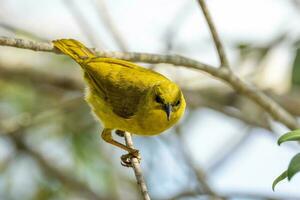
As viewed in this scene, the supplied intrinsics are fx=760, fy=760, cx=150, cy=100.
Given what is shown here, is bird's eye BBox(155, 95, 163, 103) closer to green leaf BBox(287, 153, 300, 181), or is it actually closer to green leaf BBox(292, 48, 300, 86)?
green leaf BBox(292, 48, 300, 86)

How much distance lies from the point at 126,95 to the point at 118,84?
0.09m

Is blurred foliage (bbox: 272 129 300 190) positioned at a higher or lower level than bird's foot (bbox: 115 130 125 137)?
lower

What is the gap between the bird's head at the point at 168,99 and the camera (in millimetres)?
4703

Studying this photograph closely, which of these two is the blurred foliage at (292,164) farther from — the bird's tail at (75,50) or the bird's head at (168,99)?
the bird's tail at (75,50)

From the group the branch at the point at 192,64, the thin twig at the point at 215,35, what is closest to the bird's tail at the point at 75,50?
the branch at the point at 192,64

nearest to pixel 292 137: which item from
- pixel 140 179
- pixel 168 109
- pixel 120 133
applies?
pixel 140 179

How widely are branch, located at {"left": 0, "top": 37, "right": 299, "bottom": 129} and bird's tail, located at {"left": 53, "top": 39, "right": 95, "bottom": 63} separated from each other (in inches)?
12.5

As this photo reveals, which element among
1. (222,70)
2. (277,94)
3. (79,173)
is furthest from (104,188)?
(222,70)

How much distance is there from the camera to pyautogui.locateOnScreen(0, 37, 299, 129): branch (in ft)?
12.3

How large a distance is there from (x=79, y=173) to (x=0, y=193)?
28.9 inches

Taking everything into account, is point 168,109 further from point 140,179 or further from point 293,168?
point 293,168

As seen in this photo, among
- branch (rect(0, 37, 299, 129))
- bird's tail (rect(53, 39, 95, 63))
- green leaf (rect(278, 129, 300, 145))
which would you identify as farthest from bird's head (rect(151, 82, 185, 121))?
green leaf (rect(278, 129, 300, 145))

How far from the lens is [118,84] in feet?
16.3

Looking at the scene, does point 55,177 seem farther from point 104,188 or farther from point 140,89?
point 140,89
